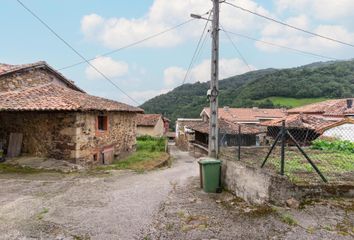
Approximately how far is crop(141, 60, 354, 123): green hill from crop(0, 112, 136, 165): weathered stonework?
41640 mm

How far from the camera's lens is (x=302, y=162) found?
28.9 feet

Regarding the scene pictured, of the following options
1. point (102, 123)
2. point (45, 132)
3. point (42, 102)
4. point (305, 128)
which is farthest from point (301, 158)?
point (305, 128)

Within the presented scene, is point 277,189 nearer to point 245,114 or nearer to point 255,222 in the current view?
point 255,222

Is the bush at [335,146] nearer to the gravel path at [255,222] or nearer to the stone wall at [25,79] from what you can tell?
the gravel path at [255,222]

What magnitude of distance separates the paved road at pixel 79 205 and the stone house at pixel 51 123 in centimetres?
208

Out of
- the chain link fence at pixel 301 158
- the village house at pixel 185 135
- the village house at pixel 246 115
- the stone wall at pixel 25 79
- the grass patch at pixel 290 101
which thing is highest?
the grass patch at pixel 290 101

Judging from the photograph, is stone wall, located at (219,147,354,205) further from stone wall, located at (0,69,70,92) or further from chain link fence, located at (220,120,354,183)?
stone wall, located at (0,69,70,92)

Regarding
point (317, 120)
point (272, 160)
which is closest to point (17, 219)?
point (272, 160)

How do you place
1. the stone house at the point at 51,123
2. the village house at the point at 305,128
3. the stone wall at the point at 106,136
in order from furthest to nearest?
the village house at the point at 305,128
the stone wall at the point at 106,136
the stone house at the point at 51,123

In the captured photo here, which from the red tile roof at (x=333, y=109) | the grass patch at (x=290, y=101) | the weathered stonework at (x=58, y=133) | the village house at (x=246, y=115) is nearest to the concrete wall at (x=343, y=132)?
the red tile roof at (x=333, y=109)

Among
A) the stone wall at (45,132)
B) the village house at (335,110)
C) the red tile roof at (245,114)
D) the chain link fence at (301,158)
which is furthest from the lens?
the red tile roof at (245,114)

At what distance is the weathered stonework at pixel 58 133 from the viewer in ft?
42.3

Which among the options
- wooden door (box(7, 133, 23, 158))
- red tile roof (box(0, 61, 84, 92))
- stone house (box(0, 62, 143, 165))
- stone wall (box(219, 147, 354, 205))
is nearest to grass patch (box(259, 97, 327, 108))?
red tile roof (box(0, 61, 84, 92))

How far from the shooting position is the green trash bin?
8594 millimetres
